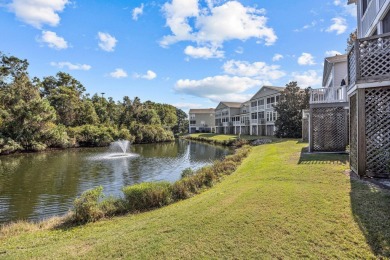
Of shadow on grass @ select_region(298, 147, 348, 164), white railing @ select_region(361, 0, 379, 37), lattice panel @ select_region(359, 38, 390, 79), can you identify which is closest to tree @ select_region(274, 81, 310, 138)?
shadow on grass @ select_region(298, 147, 348, 164)

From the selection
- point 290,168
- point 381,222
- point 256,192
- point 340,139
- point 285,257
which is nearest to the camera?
point 285,257

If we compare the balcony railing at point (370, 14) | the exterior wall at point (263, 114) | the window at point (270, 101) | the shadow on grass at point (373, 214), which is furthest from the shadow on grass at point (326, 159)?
the window at point (270, 101)

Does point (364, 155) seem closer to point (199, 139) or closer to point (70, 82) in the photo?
point (199, 139)

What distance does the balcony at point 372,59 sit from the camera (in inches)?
289

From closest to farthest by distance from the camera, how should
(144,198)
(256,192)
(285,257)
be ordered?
(285,257) → (256,192) → (144,198)

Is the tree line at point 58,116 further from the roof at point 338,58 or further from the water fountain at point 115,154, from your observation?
the roof at point 338,58

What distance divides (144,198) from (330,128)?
11988 mm

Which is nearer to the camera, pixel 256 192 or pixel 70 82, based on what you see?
pixel 256 192

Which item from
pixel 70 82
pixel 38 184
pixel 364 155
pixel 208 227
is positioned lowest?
pixel 38 184

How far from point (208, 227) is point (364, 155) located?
5.49 m

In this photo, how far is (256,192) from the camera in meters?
7.60

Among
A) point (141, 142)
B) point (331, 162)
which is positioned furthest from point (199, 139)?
point (331, 162)

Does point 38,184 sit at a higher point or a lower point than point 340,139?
lower

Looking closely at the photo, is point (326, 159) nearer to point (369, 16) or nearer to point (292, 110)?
point (369, 16)
